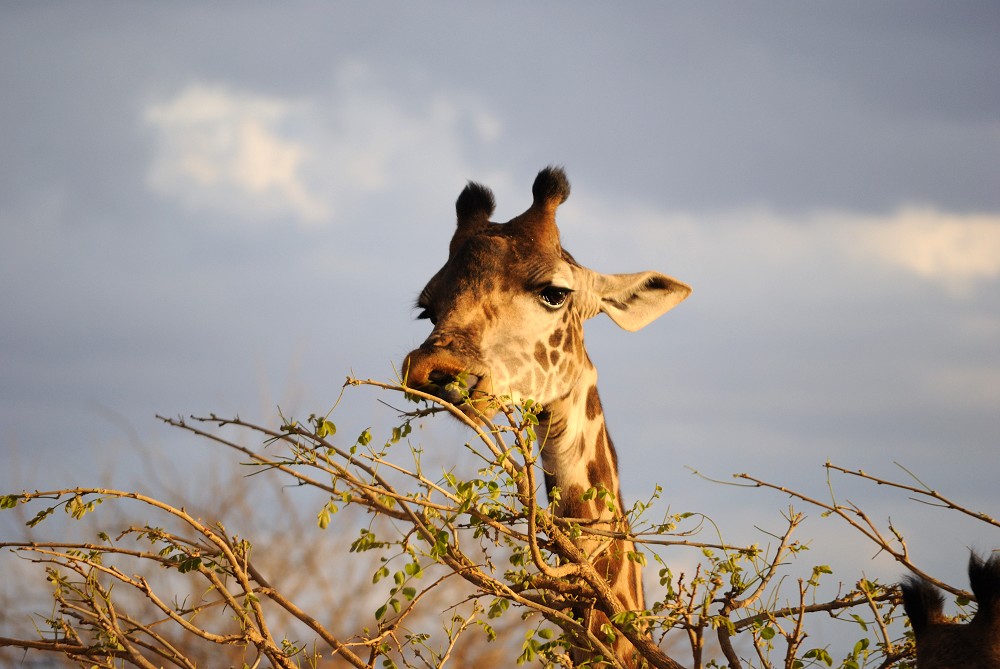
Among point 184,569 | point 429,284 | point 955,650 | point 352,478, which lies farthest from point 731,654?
point 429,284

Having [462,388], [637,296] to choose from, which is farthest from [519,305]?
[637,296]

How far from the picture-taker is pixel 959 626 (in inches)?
151

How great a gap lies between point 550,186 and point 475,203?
0.46m

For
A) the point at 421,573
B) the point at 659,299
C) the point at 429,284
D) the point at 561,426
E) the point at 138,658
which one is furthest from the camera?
the point at 659,299

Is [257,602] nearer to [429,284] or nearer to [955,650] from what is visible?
[429,284]

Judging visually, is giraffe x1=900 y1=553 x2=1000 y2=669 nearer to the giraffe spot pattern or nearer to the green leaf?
the giraffe spot pattern

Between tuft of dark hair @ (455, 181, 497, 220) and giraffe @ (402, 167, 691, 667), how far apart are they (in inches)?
9.5

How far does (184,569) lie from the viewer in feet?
12.1

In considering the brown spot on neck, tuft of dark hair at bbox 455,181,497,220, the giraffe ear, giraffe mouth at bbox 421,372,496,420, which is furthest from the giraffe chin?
tuft of dark hair at bbox 455,181,497,220

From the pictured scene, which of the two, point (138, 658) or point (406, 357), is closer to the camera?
point (138, 658)

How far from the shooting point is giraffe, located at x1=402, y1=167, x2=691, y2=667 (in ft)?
14.9

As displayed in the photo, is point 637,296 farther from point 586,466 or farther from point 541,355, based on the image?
point 586,466

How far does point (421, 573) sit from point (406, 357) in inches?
44.8

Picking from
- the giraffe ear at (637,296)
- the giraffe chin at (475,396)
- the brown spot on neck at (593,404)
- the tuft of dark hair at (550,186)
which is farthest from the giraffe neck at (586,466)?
the tuft of dark hair at (550,186)
